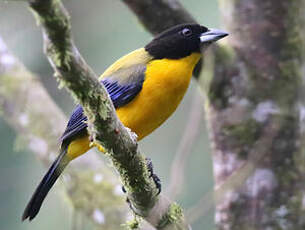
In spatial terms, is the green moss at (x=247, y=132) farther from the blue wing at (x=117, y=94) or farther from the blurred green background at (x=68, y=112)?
the blurred green background at (x=68, y=112)

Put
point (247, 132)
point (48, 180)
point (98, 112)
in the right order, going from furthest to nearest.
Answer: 1. point (247, 132)
2. point (48, 180)
3. point (98, 112)

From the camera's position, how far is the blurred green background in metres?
7.02

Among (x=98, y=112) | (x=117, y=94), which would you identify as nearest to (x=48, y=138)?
(x=117, y=94)

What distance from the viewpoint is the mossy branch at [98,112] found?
6.82 ft

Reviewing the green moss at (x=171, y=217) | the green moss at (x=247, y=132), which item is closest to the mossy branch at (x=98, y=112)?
the green moss at (x=171, y=217)

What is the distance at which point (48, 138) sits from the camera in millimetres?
5438

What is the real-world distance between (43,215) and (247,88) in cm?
372

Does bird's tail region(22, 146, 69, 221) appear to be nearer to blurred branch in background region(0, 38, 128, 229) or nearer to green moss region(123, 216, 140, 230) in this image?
blurred branch in background region(0, 38, 128, 229)

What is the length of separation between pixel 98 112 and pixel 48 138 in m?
2.95

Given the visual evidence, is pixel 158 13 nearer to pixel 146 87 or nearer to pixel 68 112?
pixel 146 87

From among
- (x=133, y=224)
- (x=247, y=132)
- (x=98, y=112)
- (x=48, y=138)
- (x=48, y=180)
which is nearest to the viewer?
(x=98, y=112)

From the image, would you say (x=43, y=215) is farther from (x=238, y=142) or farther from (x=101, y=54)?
(x=238, y=142)

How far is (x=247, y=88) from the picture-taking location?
4.89m

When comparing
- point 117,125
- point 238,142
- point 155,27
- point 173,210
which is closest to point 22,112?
point 155,27
